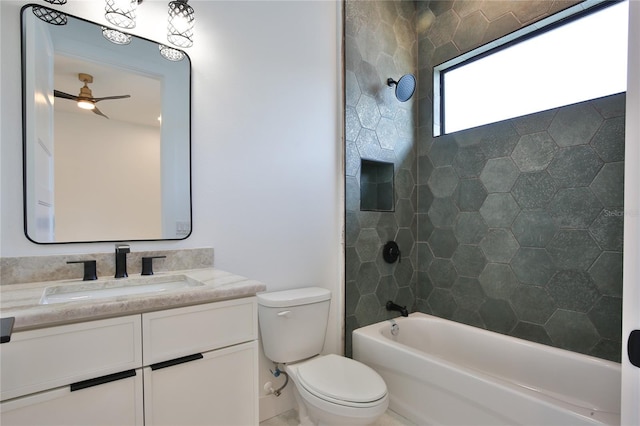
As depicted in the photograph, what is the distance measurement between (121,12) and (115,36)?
0.12 metres

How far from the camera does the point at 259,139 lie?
1941 mm

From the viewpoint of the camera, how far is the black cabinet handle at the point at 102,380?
0.96 m

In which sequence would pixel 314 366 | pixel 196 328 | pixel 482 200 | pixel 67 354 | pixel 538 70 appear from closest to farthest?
pixel 67 354
pixel 196 328
pixel 314 366
pixel 538 70
pixel 482 200

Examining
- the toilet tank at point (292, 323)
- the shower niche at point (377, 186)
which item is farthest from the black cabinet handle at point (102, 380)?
the shower niche at point (377, 186)

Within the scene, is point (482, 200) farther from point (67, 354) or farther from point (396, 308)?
point (67, 354)

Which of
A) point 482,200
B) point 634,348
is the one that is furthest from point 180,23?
point 482,200

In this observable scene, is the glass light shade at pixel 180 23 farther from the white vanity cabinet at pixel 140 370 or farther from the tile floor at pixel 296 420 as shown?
the tile floor at pixel 296 420

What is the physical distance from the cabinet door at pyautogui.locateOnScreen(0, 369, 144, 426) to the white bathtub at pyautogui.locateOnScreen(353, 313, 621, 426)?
146cm

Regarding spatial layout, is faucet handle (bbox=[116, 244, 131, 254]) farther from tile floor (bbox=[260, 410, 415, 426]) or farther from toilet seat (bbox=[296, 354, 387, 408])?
tile floor (bbox=[260, 410, 415, 426])

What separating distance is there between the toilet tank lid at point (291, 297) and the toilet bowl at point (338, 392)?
356 mm

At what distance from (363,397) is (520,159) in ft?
5.90

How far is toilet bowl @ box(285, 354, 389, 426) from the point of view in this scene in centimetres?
145

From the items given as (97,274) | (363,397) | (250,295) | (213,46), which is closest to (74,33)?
(213,46)

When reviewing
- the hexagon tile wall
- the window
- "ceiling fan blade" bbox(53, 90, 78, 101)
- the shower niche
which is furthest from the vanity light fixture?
the window
